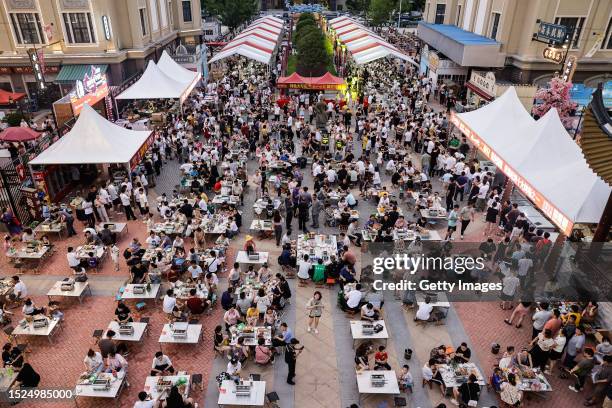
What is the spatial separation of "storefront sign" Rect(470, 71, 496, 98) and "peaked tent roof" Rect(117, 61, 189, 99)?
1987 centimetres

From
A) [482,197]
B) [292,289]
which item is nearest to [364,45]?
[482,197]

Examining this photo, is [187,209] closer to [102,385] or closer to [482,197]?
[102,385]

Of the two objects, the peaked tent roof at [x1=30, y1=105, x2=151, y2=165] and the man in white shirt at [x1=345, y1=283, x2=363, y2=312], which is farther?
the peaked tent roof at [x1=30, y1=105, x2=151, y2=165]

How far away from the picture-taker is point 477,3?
38125 mm

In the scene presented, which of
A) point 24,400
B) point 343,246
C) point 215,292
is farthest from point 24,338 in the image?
point 343,246

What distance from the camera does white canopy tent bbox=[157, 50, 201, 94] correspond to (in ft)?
98.9

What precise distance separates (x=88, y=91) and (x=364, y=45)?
23984 mm

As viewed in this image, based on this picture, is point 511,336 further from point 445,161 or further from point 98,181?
point 98,181

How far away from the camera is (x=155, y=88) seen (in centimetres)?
2711

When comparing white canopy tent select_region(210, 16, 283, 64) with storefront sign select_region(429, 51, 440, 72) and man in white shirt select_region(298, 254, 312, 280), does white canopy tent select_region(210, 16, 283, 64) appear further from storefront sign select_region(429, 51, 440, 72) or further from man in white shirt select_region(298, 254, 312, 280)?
man in white shirt select_region(298, 254, 312, 280)

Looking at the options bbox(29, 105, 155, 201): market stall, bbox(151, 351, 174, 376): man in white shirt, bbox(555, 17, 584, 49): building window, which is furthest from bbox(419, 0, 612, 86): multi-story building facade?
bbox(151, 351, 174, 376): man in white shirt

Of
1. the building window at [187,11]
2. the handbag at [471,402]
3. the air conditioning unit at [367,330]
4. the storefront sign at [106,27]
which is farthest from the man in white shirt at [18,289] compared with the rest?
the building window at [187,11]

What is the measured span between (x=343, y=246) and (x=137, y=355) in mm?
7172

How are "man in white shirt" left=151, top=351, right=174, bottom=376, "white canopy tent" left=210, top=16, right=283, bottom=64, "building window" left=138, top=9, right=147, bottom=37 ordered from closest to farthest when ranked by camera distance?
"man in white shirt" left=151, top=351, right=174, bottom=376
"white canopy tent" left=210, top=16, right=283, bottom=64
"building window" left=138, top=9, right=147, bottom=37
